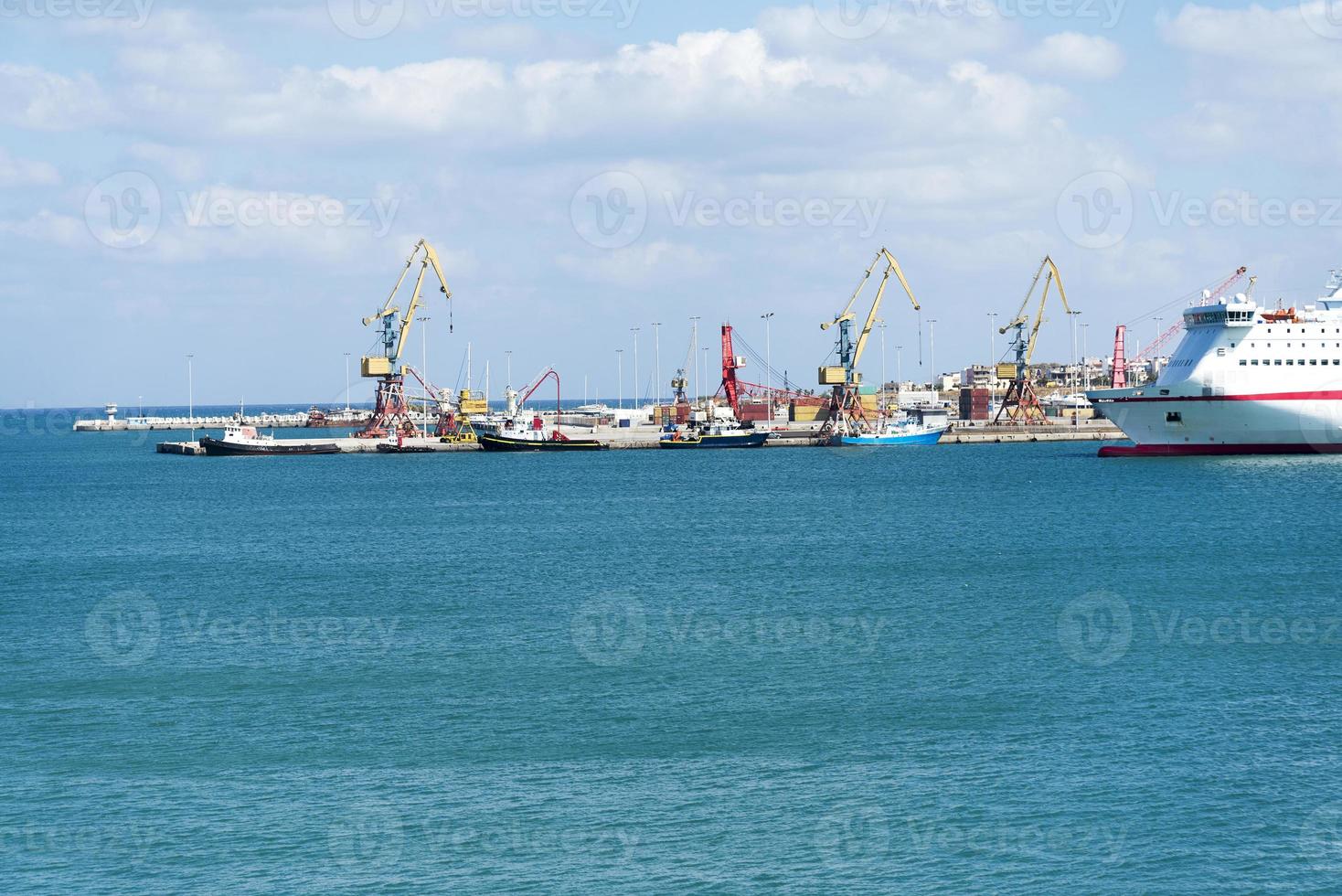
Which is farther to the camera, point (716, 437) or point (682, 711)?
point (716, 437)

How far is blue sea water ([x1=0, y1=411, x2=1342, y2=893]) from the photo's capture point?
18453 millimetres

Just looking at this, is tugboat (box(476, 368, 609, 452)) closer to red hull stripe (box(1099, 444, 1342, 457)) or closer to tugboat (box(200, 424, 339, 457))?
tugboat (box(200, 424, 339, 457))

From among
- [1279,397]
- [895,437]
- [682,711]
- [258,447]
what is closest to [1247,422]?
[1279,397]

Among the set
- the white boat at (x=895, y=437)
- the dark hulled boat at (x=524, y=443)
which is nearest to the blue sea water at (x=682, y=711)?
the dark hulled boat at (x=524, y=443)

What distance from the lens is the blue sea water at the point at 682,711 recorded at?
60.5 ft

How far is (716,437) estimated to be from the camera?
12525cm

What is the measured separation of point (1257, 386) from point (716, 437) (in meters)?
52.2

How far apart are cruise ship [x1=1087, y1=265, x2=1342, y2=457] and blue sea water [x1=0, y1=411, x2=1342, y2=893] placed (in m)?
28.9

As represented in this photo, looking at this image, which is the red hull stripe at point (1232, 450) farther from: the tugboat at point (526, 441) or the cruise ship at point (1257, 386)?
the tugboat at point (526, 441)

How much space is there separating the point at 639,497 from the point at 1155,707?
49338 millimetres

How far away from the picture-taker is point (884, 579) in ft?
136

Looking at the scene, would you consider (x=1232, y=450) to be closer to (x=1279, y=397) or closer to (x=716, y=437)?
(x=1279, y=397)

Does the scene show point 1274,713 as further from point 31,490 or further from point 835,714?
point 31,490

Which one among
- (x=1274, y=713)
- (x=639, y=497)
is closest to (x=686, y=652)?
(x=1274, y=713)
